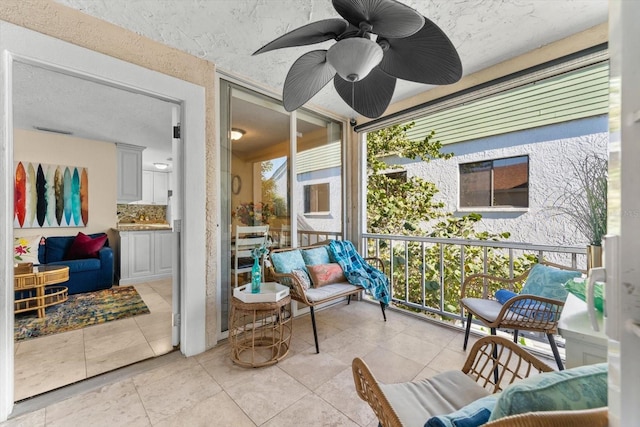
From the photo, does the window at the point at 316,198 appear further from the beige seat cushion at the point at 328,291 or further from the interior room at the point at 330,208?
the beige seat cushion at the point at 328,291

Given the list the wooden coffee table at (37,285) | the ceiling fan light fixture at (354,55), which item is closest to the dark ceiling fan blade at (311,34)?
the ceiling fan light fixture at (354,55)

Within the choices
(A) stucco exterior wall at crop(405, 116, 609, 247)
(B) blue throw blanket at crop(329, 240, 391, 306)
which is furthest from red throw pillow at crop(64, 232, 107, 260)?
(A) stucco exterior wall at crop(405, 116, 609, 247)

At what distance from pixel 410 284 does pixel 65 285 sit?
4.76 m

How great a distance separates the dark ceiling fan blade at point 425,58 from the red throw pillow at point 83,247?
15.6 feet

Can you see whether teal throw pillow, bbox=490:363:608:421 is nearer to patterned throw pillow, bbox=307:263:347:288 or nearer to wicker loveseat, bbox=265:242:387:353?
wicker loveseat, bbox=265:242:387:353

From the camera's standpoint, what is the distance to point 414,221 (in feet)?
12.2

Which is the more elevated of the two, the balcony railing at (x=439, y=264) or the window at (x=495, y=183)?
the window at (x=495, y=183)

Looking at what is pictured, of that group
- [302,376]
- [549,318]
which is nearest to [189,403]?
[302,376]

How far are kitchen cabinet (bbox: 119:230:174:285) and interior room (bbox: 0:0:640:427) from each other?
0.50 ft

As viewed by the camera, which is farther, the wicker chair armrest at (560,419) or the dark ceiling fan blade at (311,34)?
the dark ceiling fan blade at (311,34)

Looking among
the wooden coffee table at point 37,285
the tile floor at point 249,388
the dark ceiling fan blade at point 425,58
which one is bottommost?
the tile floor at point 249,388

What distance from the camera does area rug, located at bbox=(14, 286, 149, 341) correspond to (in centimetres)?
255

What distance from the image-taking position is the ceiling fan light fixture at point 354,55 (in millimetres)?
1047

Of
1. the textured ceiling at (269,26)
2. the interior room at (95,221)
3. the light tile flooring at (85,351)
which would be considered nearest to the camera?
the textured ceiling at (269,26)
